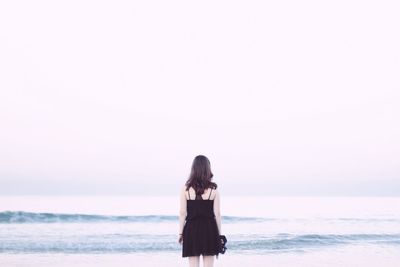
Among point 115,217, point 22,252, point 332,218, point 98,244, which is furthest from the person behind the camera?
point 332,218

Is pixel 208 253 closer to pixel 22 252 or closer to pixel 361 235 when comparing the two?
pixel 22 252

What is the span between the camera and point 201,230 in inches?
245

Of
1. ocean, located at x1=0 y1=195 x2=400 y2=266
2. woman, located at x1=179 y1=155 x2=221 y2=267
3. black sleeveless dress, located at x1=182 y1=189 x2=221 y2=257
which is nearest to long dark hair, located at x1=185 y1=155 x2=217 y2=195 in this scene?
woman, located at x1=179 y1=155 x2=221 y2=267

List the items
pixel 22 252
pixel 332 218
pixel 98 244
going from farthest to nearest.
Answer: pixel 332 218 < pixel 98 244 < pixel 22 252

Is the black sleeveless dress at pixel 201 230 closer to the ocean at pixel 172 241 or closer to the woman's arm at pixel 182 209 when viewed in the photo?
the woman's arm at pixel 182 209

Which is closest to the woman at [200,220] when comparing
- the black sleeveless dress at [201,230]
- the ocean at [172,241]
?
the black sleeveless dress at [201,230]

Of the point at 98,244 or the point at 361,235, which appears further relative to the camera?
the point at 361,235

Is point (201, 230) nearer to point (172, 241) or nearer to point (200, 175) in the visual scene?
point (200, 175)

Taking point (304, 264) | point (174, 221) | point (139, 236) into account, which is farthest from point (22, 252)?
point (174, 221)

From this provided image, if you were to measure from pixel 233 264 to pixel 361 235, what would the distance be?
9.72 metres

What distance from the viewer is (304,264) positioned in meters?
12.7

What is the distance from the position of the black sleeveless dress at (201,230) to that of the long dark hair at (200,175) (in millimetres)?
196

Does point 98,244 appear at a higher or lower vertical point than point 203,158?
lower

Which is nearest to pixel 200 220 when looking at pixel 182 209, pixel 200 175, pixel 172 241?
pixel 182 209
